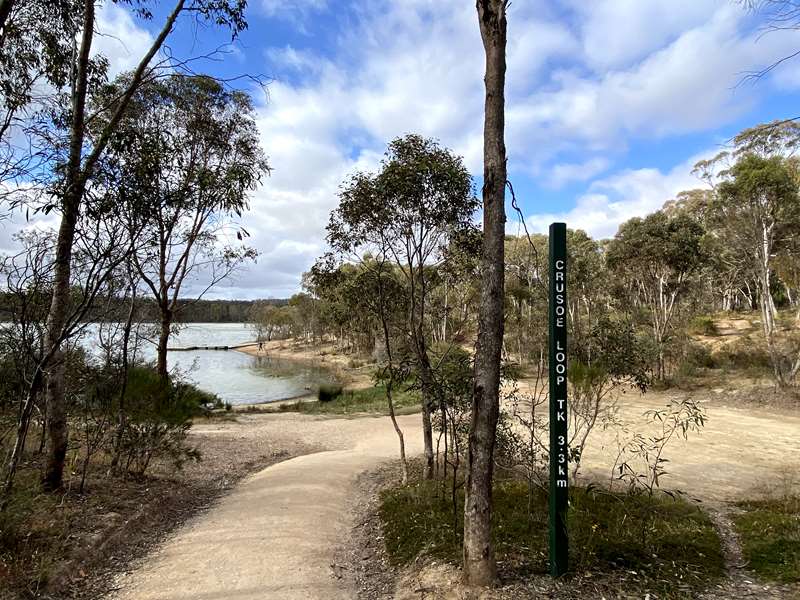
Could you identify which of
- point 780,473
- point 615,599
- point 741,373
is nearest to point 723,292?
point 741,373

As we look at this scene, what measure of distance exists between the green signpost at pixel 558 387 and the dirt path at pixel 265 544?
1.97 metres

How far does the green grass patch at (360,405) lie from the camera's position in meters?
18.0

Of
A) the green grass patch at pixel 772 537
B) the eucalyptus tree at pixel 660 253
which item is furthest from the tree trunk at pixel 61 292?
the eucalyptus tree at pixel 660 253

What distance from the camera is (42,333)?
5.24m

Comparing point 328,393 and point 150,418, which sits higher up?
point 150,418

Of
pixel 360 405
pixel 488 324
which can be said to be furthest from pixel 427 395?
pixel 360 405

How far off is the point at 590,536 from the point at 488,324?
2578 millimetres

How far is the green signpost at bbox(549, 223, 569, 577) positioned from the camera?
3695 mm

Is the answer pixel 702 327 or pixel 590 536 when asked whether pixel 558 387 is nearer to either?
pixel 590 536

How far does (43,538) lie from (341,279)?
5053mm

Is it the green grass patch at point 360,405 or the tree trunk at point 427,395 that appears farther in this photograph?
the green grass patch at point 360,405

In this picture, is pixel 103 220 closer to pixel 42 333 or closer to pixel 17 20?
pixel 42 333

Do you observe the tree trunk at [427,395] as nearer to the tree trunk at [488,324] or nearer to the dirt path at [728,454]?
the tree trunk at [488,324]

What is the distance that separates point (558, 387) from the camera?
3.68 m
